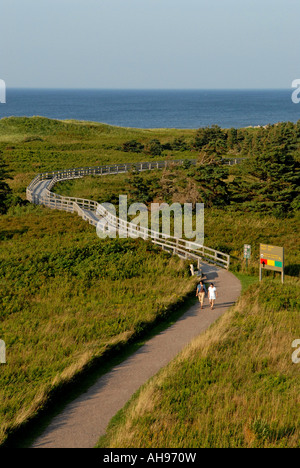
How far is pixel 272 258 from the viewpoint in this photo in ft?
74.3

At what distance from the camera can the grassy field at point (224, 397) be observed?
36.1 feet

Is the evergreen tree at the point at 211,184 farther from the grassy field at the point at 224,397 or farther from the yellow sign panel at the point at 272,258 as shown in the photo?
the grassy field at the point at 224,397

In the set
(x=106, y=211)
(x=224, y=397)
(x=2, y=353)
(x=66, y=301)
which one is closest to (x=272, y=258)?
(x=66, y=301)

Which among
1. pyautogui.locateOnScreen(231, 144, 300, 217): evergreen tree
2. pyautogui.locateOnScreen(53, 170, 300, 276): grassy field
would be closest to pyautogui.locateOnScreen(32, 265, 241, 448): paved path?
pyautogui.locateOnScreen(53, 170, 300, 276): grassy field

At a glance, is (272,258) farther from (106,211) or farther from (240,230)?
(106,211)

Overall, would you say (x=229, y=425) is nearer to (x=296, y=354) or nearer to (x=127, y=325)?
(x=296, y=354)

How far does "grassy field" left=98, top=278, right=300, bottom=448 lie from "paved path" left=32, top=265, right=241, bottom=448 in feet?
1.30

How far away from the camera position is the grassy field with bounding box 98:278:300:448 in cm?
1102

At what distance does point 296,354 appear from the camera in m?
15.6

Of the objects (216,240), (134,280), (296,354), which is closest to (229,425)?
(296,354)

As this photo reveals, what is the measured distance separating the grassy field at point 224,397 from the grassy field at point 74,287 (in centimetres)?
114

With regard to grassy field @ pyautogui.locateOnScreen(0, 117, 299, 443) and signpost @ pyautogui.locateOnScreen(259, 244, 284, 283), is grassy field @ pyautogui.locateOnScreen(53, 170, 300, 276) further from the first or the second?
signpost @ pyautogui.locateOnScreen(259, 244, 284, 283)

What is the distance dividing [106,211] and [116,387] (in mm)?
25413

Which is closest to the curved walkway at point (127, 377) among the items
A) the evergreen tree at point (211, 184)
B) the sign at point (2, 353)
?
the sign at point (2, 353)
